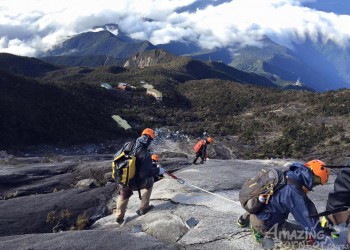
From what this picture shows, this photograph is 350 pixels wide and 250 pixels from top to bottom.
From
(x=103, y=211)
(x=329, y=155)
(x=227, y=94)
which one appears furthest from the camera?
(x=227, y=94)

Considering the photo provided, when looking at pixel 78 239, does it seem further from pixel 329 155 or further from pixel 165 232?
pixel 329 155

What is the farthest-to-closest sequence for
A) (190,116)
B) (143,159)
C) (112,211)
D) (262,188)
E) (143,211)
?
(190,116), (112,211), (143,211), (143,159), (262,188)

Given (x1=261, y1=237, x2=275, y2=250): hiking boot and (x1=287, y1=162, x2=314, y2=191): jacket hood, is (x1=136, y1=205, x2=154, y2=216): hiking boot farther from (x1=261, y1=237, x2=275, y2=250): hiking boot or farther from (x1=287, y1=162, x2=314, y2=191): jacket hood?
(x1=287, y1=162, x2=314, y2=191): jacket hood

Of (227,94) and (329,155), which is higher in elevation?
(227,94)

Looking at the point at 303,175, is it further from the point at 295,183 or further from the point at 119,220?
the point at 119,220

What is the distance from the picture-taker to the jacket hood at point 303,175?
7633mm

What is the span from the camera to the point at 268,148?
4275 centimetres

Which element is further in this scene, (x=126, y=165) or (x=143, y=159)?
(x=143, y=159)

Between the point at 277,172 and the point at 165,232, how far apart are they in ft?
11.9

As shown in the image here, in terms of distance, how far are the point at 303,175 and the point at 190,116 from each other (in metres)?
55.1

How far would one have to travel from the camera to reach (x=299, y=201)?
7637 mm

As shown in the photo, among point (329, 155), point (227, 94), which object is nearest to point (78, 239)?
point (329, 155)

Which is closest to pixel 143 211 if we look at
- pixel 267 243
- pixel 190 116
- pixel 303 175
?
pixel 267 243

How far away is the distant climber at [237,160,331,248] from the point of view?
762 cm
